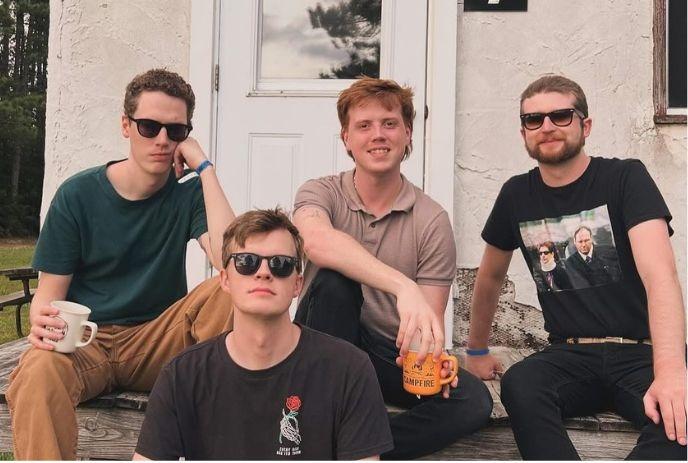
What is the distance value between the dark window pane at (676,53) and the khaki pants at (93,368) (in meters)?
2.92

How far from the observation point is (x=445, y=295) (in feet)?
8.18

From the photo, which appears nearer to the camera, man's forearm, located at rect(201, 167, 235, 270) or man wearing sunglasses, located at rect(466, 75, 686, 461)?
man wearing sunglasses, located at rect(466, 75, 686, 461)

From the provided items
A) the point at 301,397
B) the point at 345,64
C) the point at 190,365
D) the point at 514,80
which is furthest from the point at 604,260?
the point at 345,64

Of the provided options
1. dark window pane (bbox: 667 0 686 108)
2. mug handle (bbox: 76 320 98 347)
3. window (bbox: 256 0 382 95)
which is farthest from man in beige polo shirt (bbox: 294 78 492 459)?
dark window pane (bbox: 667 0 686 108)

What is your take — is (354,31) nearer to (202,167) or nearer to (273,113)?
(273,113)

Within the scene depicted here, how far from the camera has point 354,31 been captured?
13.5ft

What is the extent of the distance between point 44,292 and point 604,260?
6.50 feet

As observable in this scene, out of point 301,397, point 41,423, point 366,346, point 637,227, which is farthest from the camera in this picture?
point 366,346

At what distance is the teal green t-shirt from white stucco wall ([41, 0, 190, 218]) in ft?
5.25

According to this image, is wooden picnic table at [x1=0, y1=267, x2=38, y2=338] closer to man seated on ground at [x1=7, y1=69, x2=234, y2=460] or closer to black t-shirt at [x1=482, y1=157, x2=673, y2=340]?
man seated on ground at [x1=7, y1=69, x2=234, y2=460]

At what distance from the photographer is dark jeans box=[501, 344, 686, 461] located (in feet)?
7.11

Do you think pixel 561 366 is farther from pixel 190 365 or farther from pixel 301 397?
pixel 190 365

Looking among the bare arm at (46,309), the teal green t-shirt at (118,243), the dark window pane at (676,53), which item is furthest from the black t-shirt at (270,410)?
the dark window pane at (676,53)

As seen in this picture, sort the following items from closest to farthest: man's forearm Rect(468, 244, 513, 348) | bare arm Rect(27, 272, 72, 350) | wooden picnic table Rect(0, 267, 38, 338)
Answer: bare arm Rect(27, 272, 72, 350), man's forearm Rect(468, 244, 513, 348), wooden picnic table Rect(0, 267, 38, 338)
